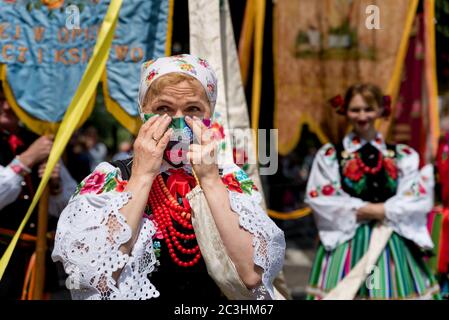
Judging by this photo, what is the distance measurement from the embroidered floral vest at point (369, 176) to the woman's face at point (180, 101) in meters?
1.99

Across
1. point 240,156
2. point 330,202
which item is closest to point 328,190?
point 330,202

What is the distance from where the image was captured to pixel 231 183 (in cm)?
215

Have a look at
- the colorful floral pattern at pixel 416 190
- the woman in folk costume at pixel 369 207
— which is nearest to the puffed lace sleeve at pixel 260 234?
the woman in folk costume at pixel 369 207

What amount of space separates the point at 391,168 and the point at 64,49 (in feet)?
6.44

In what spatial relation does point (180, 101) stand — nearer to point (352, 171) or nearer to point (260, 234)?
point (260, 234)

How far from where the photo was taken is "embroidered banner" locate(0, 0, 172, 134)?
3320mm

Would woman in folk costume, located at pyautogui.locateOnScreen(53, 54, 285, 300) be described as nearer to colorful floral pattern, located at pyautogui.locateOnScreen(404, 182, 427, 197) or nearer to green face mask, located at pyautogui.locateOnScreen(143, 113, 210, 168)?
green face mask, located at pyautogui.locateOnScreen(143, 113, 210, 168)

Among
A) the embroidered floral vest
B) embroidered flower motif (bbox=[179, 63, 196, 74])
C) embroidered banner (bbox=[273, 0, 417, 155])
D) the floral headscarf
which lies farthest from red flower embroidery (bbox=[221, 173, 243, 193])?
embroidered banner (bbox=[273, 0, 417, 155])

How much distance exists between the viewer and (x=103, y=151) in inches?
426

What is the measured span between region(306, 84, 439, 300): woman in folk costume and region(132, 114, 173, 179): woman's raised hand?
2.06m

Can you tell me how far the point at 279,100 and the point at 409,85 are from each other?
1.84 metres

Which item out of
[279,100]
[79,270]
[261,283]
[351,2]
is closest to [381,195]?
[279,100]
